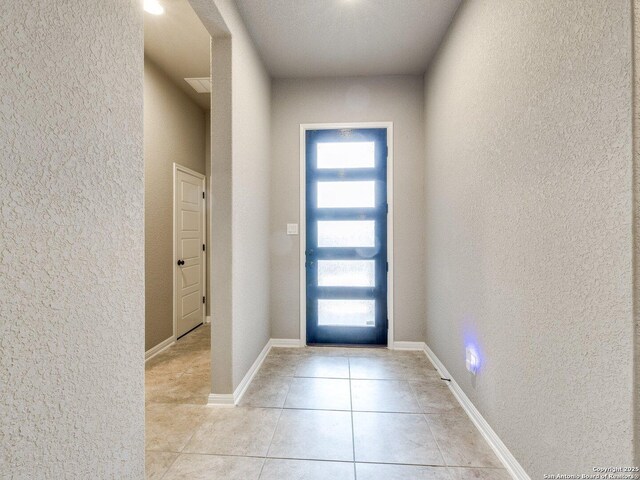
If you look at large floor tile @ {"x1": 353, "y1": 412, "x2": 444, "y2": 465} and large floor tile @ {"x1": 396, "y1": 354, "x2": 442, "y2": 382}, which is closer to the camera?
large floor tile @ {"x1": 353, "y1": 412, "x2": 444, "y2": 465}

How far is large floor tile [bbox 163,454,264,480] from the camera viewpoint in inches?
60.5

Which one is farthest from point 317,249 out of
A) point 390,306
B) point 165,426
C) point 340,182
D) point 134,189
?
point 134,189

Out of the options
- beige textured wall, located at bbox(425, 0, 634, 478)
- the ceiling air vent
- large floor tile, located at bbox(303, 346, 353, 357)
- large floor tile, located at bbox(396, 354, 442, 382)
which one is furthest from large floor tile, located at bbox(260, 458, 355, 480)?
the ceiling air vent

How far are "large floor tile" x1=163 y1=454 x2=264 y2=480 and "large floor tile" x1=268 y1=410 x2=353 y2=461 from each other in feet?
0.43

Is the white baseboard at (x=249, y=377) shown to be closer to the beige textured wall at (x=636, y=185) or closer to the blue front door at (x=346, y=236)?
the blue front door at (x=346, y=236)

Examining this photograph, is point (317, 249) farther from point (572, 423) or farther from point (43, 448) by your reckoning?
point (43, 448)

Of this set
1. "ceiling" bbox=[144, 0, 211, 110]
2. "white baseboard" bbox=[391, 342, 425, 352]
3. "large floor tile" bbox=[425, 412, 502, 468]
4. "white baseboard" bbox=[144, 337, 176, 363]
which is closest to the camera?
"large floor tile" bbox=[425, 412, 502, 468]

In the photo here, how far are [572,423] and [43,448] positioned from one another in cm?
169

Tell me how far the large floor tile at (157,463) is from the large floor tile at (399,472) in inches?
38.5

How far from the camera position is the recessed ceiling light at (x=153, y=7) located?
2314 millimetres

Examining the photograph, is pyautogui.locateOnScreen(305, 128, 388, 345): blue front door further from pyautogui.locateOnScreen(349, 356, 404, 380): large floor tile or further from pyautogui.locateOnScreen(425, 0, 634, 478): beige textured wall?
pyautogui.locateOnScreen(425, 0, 634, 478): beige textured wall

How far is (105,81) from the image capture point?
984mm

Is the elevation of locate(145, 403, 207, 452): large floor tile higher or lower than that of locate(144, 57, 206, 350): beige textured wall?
lower

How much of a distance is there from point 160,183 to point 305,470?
295 cm
